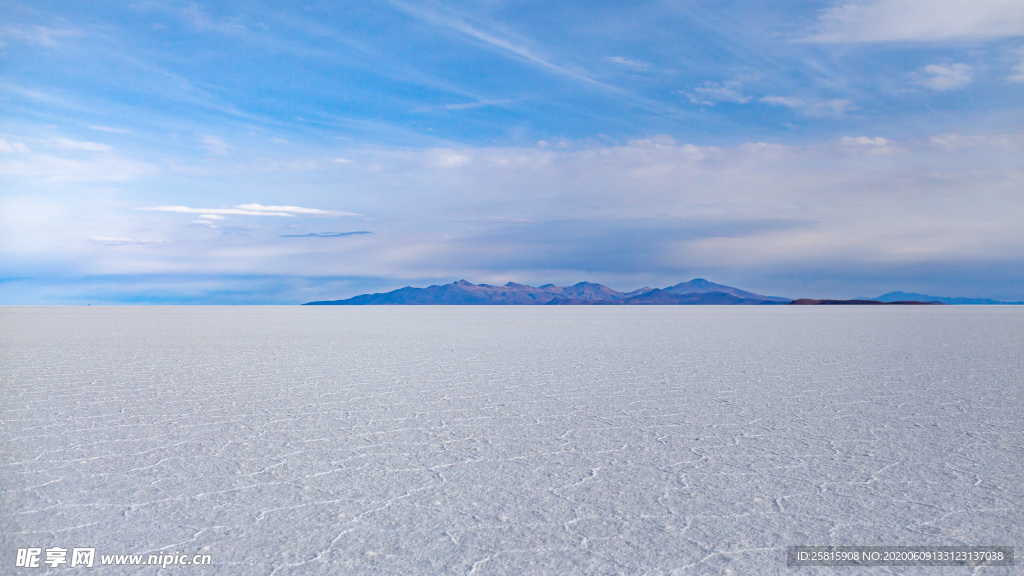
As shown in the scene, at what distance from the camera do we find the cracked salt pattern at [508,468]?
2787 millimetres

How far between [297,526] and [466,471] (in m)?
1.08

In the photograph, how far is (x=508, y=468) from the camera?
389 cm

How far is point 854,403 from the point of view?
6051 millimetres

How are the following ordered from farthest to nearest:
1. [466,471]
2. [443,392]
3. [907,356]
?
[907,356] → [443,392] → [466,471]

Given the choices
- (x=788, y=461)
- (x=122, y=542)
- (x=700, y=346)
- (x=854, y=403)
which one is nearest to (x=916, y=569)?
(x=788, y=461)

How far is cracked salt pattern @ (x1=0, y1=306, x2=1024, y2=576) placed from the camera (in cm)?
279

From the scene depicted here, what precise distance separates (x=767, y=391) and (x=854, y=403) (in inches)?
34.1

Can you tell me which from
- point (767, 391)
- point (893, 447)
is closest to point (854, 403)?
point (767, 391)

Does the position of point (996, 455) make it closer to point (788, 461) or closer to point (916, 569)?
point (788, 461)

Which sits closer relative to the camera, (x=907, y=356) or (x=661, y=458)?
(x=661, y=458)

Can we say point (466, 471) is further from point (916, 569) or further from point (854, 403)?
point (854, 403)

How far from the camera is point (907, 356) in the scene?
34.0ft

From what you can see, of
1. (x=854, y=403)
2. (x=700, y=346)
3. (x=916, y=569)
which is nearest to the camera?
(x=916, y=569)

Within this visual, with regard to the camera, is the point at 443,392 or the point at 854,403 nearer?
the point at 854,403
